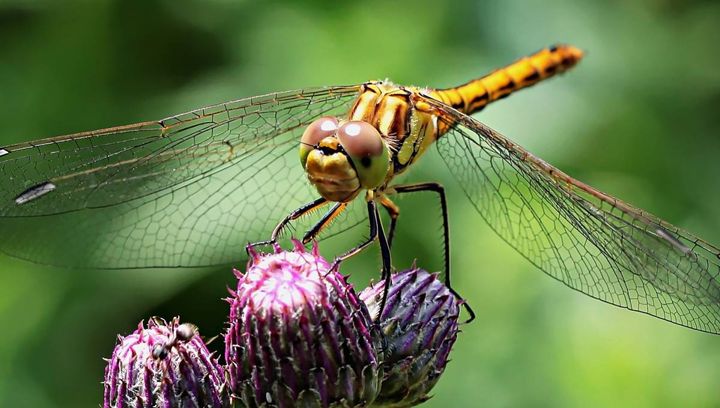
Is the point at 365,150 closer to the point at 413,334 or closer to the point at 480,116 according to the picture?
the point at 413,334

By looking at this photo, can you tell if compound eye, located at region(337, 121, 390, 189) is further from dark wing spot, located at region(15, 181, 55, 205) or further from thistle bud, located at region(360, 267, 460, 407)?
dark wing spot, located at region(15, 181, 55, 205)

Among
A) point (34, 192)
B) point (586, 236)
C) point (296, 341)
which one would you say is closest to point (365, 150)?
point (296, 341)

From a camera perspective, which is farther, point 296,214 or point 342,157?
point 296,214

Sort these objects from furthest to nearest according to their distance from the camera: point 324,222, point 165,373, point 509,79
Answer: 1. point 509,79
2. point 324,222
3. point 165,373

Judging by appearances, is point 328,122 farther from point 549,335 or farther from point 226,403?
point 549,335

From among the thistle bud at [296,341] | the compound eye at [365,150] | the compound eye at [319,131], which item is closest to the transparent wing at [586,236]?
the compound eye at [365,150]

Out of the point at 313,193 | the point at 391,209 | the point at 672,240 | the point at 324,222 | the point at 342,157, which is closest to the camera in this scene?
the point at 342,157
